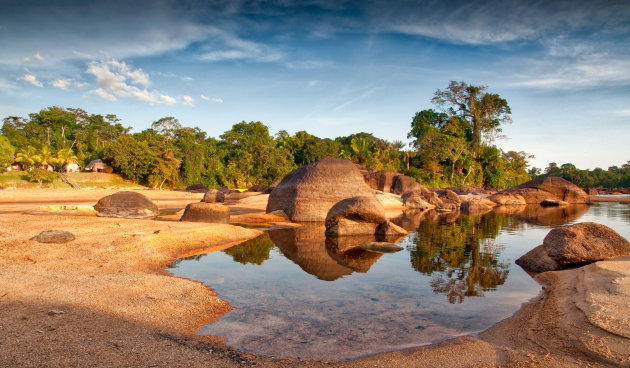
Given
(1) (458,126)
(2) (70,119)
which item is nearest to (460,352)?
(1) (458,126)

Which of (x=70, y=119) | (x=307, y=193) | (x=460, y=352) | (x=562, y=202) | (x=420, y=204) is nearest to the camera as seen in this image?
(x=460, y=352)

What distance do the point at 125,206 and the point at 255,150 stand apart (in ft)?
110

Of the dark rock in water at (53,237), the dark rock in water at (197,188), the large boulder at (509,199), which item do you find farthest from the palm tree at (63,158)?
the large boulder at (509,199)

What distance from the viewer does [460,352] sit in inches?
181

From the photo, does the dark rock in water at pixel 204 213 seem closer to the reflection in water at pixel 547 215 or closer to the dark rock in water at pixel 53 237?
the dark rock in water at pixel 53 237

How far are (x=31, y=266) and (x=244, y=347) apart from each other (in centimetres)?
604

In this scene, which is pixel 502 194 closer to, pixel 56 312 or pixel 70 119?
pixel 56 312

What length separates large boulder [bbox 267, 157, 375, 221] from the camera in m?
20.6

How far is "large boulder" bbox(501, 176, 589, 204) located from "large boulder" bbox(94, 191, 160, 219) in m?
39.3

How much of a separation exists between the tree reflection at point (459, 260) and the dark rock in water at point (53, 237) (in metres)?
10.0

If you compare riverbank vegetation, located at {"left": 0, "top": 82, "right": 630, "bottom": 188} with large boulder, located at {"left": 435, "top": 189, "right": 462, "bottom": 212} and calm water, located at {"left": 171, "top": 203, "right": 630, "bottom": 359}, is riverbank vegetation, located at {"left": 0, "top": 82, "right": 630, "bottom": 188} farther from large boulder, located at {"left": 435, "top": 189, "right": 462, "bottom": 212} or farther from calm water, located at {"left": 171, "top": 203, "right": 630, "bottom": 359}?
calm water, located at {"left": 171, "top": 203, "right": 630, "bottom": 359}

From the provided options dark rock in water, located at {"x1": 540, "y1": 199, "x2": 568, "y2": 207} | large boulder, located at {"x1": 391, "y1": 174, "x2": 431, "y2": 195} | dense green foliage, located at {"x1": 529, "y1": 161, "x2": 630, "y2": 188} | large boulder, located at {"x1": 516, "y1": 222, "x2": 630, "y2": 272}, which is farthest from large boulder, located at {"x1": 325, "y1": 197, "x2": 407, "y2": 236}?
dense green foliage, located at {"x1": 529, "y1": 161, "x2": 630, "y2": 188}

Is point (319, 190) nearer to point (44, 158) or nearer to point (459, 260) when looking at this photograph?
point (459, 260)

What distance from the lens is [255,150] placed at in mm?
50562
